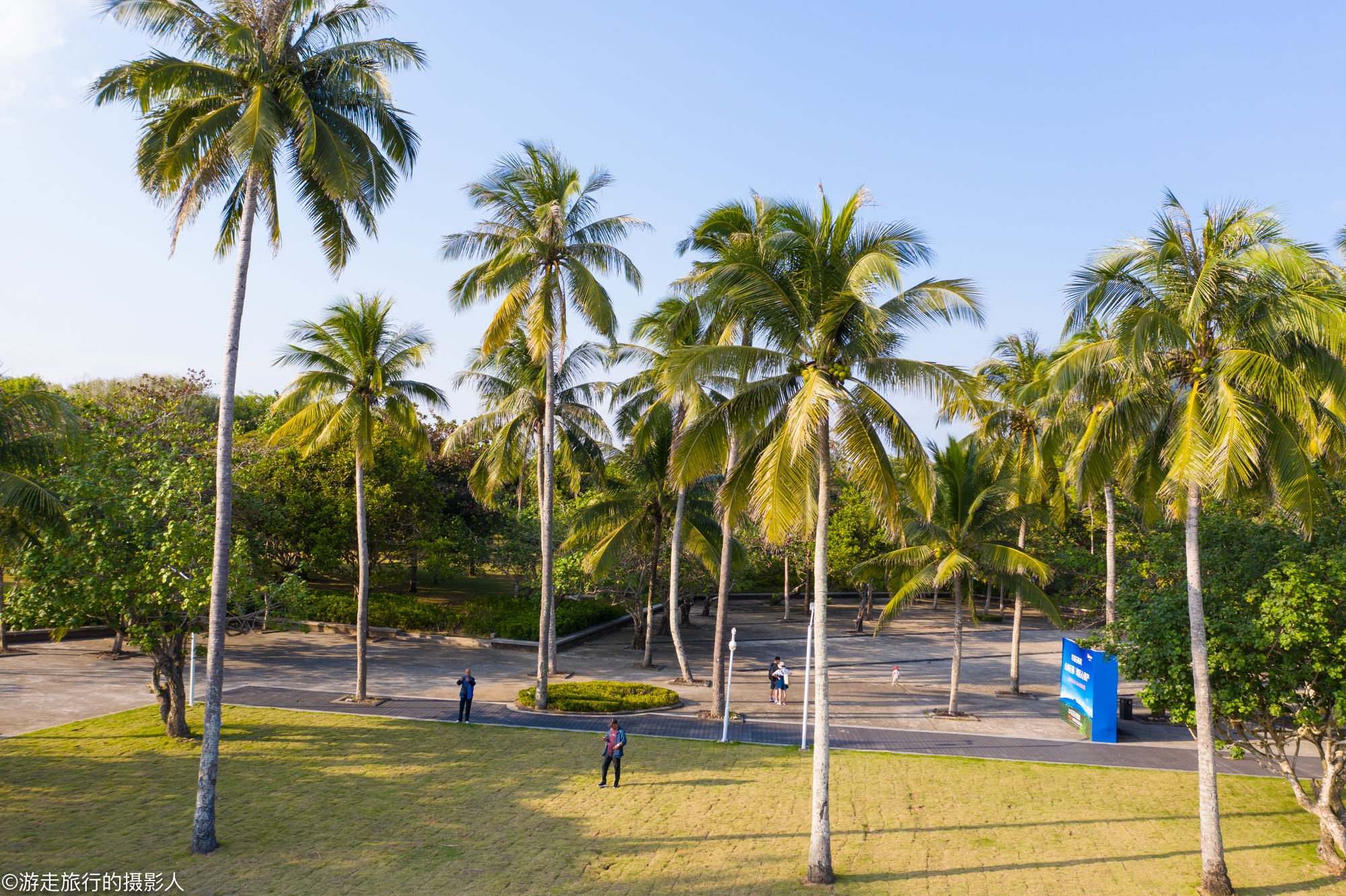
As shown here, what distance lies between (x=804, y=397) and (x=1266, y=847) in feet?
36.9

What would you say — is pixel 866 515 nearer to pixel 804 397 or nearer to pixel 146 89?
pixel 804 397

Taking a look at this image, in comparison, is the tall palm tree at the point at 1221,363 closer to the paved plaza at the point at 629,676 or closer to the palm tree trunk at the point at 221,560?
the paved plaza at the point at 629,676

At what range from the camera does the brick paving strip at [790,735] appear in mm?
18312

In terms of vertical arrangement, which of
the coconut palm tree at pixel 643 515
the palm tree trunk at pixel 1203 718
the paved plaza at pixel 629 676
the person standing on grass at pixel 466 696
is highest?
the coconut palm tree at pixel 643 515

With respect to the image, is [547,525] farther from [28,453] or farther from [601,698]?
[28,453]

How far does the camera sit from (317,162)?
12578mm

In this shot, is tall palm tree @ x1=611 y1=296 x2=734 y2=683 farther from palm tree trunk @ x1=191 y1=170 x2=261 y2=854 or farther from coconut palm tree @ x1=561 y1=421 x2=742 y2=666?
palm tree trunk @ x1=191 y1=170 x2=261 y2=854

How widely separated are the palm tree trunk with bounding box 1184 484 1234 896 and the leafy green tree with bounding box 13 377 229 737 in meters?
17.8

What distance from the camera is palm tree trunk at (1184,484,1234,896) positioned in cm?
1125

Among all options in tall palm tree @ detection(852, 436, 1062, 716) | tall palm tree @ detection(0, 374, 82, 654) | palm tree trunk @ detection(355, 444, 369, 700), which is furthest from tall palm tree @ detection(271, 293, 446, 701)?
tall palm tree @ detection(852, 436, 1062, 716)

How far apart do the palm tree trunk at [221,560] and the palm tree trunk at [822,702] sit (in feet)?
29.0

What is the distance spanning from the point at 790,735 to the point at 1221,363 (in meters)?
13.1

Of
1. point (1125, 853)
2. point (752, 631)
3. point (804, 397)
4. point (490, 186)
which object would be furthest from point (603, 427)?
point (752, 631)

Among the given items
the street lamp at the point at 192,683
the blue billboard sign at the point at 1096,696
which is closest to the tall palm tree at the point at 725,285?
the blue billboard sign at the point at 1096,696
